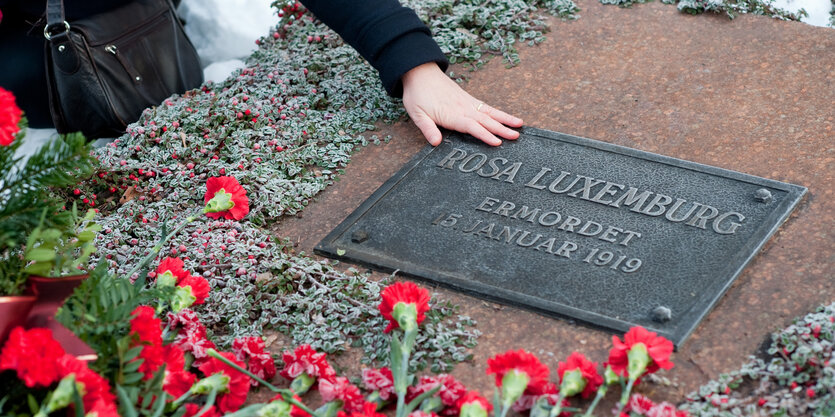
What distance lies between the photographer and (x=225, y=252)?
7.78 ft

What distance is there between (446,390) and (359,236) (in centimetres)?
70

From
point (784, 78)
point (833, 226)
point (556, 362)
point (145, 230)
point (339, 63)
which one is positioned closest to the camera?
point (556, 362)

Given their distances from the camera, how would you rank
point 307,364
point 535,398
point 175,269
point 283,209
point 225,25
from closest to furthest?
point 535,398 → point 307,364 → point 175,269 → point 283,209 → point 225,25

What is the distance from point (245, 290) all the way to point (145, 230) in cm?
49

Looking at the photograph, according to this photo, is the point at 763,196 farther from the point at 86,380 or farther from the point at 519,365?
the point at 86,380

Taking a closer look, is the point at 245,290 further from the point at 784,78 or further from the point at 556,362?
the point at 784,78

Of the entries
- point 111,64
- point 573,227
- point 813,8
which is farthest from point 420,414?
point 813,8

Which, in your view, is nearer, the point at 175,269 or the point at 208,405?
the point at 208,405

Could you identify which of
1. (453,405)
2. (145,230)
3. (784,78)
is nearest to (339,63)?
(145,230)

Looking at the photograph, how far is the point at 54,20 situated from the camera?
285 centimetres

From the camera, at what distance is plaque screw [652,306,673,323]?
1.92m

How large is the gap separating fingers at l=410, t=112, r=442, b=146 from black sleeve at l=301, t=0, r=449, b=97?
0.16 m

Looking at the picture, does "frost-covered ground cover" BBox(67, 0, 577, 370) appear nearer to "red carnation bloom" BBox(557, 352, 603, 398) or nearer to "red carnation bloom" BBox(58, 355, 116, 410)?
"red carnation bloom" BBox(557, 352, 603, 398)

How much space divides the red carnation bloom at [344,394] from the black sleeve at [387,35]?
125cm
